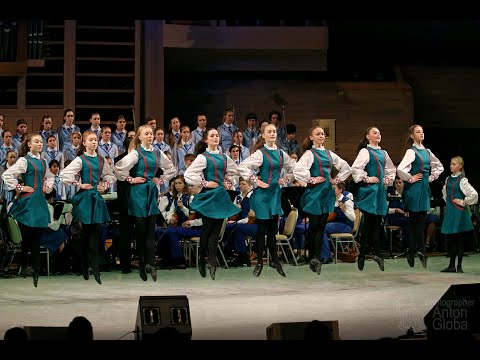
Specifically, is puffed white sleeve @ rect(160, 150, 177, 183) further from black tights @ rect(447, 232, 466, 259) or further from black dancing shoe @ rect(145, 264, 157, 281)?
black tights @ rect(447, 232, 466, 259)

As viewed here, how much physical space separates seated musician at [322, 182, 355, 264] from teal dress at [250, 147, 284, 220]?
192 centimetres

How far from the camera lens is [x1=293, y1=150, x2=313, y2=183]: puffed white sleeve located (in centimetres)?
1000

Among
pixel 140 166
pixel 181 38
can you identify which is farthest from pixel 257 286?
pixel 181 38

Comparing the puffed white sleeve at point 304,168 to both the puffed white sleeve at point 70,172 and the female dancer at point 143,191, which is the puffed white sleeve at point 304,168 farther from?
the puffed white sleeve at point 70,172

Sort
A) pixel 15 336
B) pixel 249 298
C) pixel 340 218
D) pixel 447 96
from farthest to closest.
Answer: pixel 447 96 < pixel 340 218 < pixel 249 298 < pixel 15 336

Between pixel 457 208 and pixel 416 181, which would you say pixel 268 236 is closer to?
pixel 416 181

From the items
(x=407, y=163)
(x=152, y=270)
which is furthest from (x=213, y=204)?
(x=407, y=163)

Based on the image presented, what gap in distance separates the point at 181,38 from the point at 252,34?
3.72 feet

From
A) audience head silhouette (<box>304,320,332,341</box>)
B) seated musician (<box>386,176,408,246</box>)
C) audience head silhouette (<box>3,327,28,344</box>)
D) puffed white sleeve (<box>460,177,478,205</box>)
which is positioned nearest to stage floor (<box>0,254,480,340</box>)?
puffed white sleeve (<box>460,177,478,205</box>)

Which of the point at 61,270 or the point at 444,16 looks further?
the point at 61,270

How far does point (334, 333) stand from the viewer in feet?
17.2

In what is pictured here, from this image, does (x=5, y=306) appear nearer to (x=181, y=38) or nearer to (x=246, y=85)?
(x=181, y=38)

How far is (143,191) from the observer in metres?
9.84

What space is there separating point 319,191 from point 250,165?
76cm
